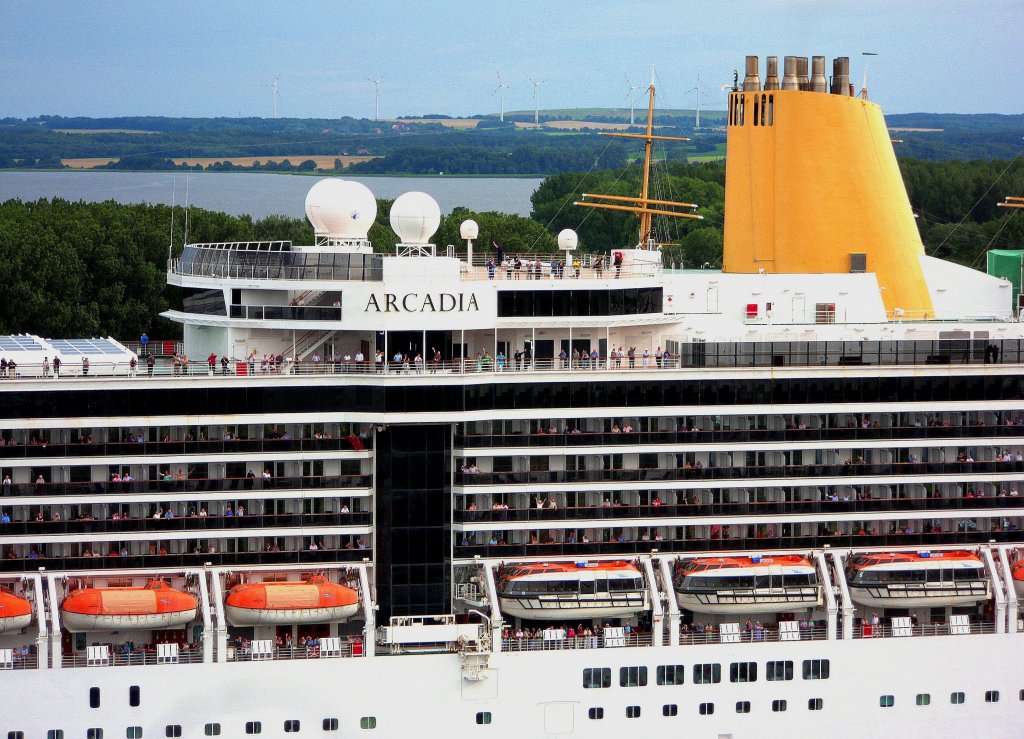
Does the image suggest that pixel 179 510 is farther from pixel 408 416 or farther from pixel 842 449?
pixel 842 449

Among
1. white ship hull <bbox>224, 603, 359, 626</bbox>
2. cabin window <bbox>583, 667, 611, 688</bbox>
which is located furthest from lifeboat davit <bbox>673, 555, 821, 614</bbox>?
white ship hull <bbox>224, 603, 359, 626</bbox>

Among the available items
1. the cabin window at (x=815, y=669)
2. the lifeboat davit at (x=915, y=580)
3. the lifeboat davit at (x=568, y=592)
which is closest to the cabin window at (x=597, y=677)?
the lifeboat davit at (x=568, y=592)

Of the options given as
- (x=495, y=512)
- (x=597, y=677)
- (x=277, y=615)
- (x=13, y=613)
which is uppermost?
(x=495, y=512)

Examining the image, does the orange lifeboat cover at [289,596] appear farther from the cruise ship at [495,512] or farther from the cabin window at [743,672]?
the cabin window at [743,672]

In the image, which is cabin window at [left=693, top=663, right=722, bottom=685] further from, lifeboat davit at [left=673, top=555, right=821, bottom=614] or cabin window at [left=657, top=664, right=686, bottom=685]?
lifeboat davit at [left=673, top=555, right=821, bottom=614]

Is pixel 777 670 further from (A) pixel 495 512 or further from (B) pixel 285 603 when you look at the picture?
(B) pixel 285 603

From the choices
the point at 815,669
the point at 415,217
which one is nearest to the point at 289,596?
the point at 415,217
